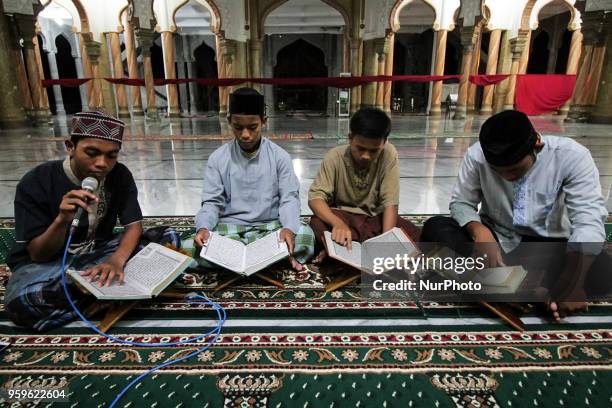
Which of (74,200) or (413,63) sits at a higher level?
(413,63)

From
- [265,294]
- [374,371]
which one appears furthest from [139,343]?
[374,371]

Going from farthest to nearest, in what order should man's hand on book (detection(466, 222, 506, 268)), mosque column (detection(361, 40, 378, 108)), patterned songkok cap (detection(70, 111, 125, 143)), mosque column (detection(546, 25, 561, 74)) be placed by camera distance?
mosque column (detection(546, 25, 561, 74)) < mosque column (detection(361, 40, 378, 108)) < man's hand on book (detection(466, 222, 506, 268)) < patterned songkok cap (detection(70, 111, 125, 143))

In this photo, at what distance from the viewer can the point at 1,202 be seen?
2631 mm

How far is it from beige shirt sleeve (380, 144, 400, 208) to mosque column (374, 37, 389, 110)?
367 inches

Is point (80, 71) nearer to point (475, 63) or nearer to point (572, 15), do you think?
point (475, 63)

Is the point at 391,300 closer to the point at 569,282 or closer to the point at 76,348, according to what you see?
the point at 569,282

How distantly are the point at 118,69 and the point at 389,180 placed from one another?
1034 centimetres

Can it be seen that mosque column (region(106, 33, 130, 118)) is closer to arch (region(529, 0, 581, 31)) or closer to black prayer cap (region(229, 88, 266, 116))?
black prayer cap (region(229, 88, 266, 116))

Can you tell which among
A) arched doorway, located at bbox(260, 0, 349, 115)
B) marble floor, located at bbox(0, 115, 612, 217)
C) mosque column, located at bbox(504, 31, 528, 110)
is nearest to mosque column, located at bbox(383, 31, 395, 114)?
arched doorway, located at bbox(260, 0, 349, 115)

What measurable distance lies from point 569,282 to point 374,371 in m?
0.70

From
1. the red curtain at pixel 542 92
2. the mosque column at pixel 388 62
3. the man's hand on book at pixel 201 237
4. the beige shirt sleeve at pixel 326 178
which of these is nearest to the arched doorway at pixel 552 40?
the red curtain at pixel 542 92

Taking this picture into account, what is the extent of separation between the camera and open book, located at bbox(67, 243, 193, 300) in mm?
1212

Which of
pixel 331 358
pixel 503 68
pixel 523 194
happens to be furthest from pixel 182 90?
pixel 331 358

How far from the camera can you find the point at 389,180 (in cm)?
172
